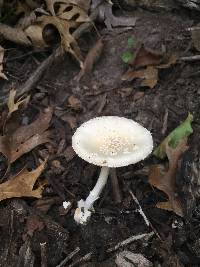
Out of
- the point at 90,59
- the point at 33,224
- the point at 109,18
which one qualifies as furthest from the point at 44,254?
the point at 109,18

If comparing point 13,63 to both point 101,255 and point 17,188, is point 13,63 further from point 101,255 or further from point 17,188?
point 101,255

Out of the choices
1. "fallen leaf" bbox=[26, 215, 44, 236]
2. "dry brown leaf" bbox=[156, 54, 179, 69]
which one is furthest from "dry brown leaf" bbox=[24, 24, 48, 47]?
"fallen leaf" bbox=[26, 215, 44, 236]

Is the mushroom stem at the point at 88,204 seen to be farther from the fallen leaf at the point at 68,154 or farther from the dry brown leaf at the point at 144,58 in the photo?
the dry brown leaf at the point at 144,58

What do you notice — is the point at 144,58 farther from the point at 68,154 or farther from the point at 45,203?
the point at 45,203

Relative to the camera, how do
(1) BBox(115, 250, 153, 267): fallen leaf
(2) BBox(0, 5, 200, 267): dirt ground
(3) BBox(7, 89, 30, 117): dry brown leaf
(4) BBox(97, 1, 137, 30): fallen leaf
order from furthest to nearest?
(4) BBox(97, 1, 137, 30): fallen leaf → (3) BBox(7, 89, 30, 117): dry brown leaf → (2) BBox(0, 5, 200, 267): dirt ground → (1) BBox(115, 250, 153, 267): fallen leaf

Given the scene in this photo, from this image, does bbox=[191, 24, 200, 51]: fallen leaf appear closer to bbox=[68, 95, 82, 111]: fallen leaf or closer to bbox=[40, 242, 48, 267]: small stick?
bbox=[68, 95, 82, 111]: fallen leaf

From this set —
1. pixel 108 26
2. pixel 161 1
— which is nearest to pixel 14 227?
pixel 108 26

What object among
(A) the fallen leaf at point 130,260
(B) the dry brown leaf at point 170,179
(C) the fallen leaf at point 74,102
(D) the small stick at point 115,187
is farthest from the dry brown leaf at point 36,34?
(A) the fallen leaf at point 130,260
